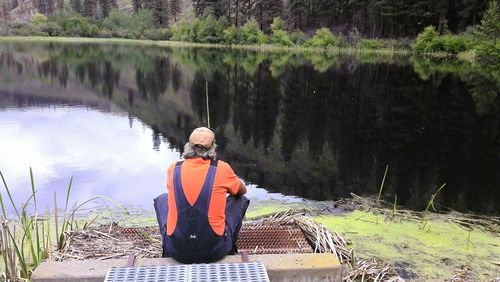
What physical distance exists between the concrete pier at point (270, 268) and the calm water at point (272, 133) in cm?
501

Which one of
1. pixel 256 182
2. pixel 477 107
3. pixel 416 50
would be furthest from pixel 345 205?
pixel 416 50

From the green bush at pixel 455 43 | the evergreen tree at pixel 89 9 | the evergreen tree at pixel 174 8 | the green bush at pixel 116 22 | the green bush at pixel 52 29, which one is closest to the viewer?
the green bush at pixel 455 43

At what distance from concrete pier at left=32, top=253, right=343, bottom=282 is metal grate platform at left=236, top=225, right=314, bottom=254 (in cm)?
83

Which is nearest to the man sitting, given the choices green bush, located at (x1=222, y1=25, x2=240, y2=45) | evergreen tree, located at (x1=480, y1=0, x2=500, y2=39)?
evergreen tree, located at (x1=480, y1=0, x2=500, y2=39)

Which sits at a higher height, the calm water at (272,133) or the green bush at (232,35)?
the green bush at (232,35)

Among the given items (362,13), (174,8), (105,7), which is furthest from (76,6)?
(362,13)

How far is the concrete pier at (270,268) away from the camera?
341 centimetres

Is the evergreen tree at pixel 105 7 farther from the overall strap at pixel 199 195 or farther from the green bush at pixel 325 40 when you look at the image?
the overall strap at pixel 199 195

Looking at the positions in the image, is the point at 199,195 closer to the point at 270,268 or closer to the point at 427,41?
the point at 270,268

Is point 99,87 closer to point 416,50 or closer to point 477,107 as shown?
point 477,107

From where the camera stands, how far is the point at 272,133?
15055 mm

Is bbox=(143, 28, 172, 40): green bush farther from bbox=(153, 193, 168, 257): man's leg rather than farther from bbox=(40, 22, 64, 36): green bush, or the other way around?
bbox=(153, 193, 168, 257): man's leg

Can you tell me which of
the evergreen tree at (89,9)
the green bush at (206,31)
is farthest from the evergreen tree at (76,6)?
the green bush at (206,31)

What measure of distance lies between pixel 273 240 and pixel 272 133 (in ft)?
33.2
